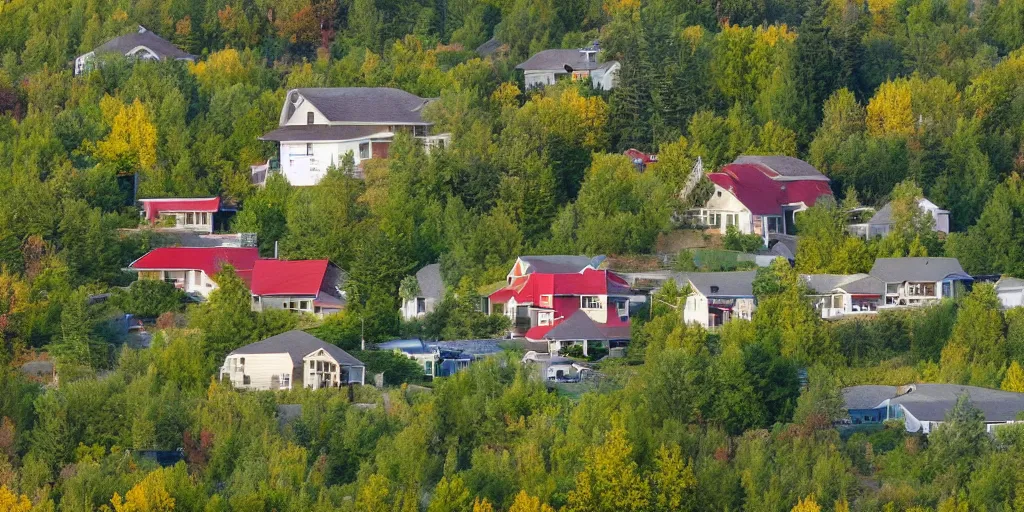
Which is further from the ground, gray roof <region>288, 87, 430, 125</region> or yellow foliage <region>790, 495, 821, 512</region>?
gray roof <region>288, 87, 430, 125</region>

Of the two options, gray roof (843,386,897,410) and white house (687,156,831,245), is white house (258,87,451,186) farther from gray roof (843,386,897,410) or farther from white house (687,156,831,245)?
gray roof (843,386,897,410)

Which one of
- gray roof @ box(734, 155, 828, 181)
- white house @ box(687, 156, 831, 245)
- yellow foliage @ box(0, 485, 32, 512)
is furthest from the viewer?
gray roof @ box(734, 155, 828, 181)

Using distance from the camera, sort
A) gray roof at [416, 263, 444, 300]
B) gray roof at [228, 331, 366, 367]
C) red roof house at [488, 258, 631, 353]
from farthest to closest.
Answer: gray roof at [416, 263, 444, 300] < red roof house at [488, 258, 631, 353] < gray roof at [228, 331, 366, 367]

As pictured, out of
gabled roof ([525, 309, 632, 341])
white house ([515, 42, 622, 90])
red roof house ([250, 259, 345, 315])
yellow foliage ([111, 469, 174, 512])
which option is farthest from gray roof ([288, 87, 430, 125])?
yellow foliage ([111, 469, 174, 512])

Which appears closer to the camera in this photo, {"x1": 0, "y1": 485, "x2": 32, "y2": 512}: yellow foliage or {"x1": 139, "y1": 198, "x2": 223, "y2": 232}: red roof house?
{"x1": 0, "y1": 485, "x2": 32, "y2": 512}: yellow foliage

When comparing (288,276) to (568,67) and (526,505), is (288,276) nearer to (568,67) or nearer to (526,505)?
(526,505)

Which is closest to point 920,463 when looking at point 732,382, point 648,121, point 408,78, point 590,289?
point 732,382

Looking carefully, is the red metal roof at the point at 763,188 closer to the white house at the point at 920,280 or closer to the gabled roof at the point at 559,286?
the white house at the point at 920,280
